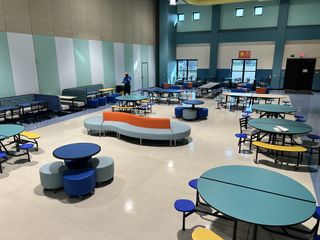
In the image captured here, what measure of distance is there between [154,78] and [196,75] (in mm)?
3875

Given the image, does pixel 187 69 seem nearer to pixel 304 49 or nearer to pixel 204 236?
pixel 304 49

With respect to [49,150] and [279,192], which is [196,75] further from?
[279,192]

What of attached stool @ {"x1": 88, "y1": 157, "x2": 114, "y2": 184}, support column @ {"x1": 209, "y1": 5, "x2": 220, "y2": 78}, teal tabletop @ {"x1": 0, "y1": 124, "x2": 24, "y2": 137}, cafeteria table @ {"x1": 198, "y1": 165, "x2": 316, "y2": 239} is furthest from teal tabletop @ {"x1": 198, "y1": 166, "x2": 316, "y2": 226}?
support column @ {"x1": 209, "y1": 5, "x2": 220, "y2": 78}

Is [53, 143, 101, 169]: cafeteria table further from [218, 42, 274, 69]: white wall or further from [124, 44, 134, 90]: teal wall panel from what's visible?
[218, 42, 274, 69]: white wall

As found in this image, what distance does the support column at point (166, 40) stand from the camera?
1978cm

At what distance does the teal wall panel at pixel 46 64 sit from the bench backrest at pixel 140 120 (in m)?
4.71

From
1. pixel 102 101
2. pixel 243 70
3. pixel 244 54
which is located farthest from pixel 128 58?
pixel 243 70

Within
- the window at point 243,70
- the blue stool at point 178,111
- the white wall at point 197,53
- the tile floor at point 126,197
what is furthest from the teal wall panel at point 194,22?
the tile floor at point 126,197

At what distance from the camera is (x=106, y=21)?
14836mm

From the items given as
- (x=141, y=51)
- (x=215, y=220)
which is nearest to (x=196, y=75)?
(x=141, y=51)

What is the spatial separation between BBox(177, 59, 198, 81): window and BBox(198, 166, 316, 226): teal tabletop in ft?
61.9

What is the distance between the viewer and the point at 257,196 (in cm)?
319

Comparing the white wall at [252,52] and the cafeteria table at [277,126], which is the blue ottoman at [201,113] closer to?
the cafeteria table at [277,126]

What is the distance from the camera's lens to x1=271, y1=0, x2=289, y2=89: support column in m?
17.7
